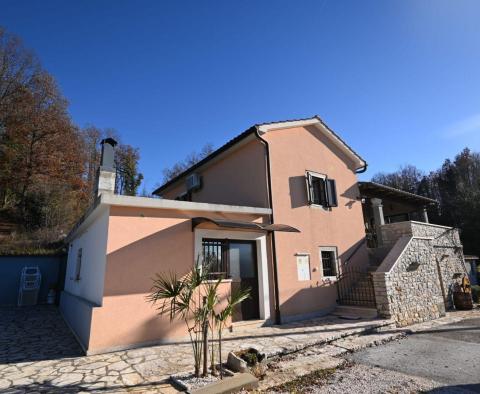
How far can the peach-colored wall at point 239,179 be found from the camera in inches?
411

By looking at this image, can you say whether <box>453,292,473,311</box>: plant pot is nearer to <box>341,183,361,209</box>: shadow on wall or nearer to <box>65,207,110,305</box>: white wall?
<box>341,183,361,209</box>: shadow on wall

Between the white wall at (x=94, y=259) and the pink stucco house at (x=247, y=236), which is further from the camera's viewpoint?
the white wall at (x=94, y=259)

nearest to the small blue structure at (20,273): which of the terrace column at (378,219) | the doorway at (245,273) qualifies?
the doorway at (245,273)

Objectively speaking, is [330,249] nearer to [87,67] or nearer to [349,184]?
[349,184]

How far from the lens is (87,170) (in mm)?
28047

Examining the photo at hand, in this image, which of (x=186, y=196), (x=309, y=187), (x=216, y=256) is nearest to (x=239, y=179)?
(x=309, y=187)

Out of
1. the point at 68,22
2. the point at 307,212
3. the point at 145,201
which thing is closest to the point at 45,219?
the point at 68,22

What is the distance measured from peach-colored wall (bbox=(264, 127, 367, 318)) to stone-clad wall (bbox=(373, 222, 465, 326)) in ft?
6.33

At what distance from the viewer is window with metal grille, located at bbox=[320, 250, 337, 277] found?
36.8 feet

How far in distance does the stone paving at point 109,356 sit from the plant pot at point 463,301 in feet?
25.4

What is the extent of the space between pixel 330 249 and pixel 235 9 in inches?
365

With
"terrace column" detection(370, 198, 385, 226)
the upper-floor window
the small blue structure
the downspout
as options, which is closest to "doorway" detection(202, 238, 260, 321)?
the downspout

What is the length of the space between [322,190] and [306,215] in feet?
5.83

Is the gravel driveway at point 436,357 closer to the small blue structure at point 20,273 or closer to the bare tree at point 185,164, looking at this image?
the small blue structure at point 20,273
